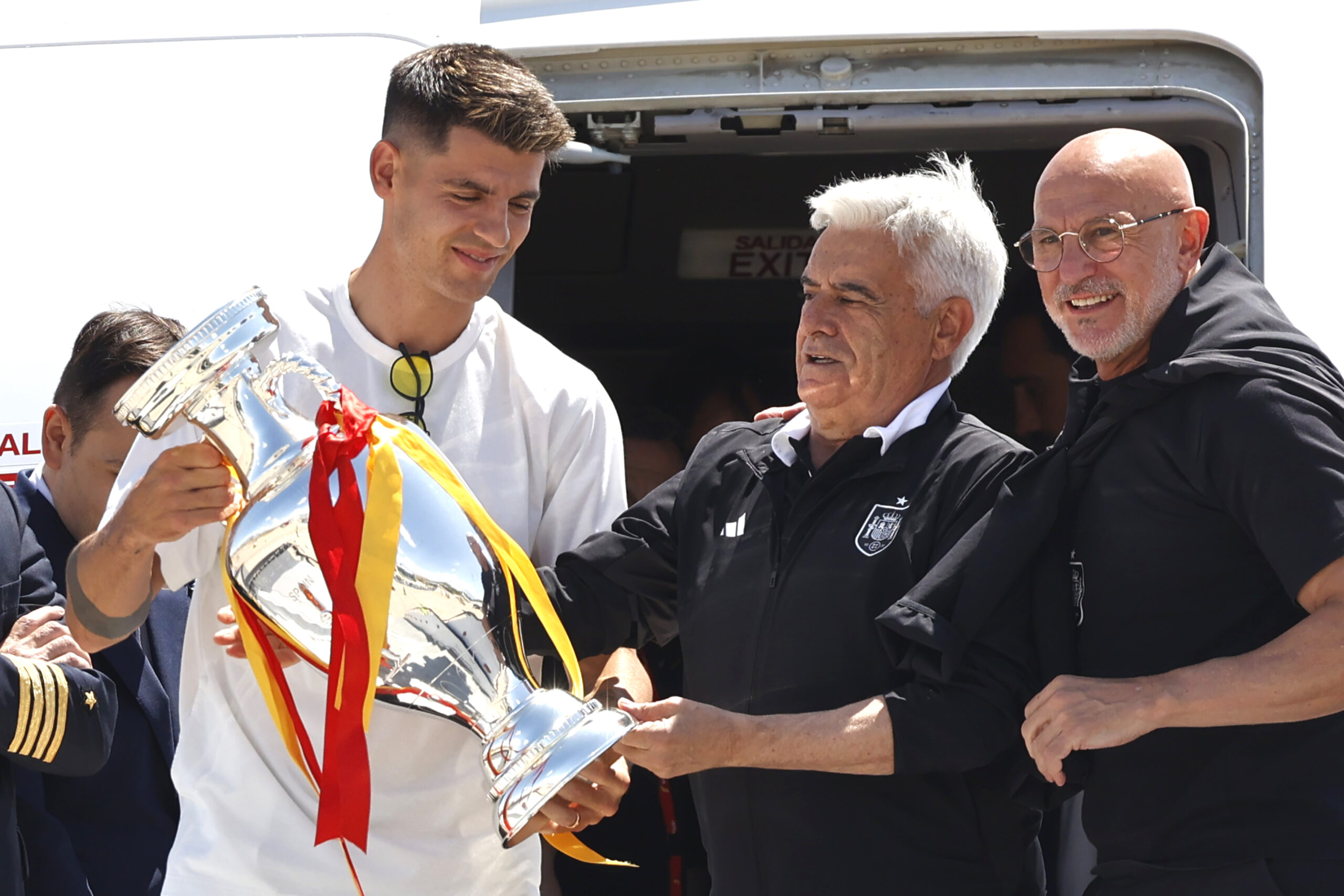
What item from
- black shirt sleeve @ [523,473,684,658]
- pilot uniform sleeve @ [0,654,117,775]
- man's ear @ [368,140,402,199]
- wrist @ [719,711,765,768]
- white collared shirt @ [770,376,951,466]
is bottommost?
pilot uniform sleeve @ [0,654,117,775]

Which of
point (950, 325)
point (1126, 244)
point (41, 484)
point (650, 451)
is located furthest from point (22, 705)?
point (650, 451)

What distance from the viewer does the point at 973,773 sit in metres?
2.29

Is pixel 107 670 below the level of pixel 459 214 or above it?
below

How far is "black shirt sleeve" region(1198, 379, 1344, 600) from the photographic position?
1868 millimetres

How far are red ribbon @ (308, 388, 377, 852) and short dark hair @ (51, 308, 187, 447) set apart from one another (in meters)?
1.21

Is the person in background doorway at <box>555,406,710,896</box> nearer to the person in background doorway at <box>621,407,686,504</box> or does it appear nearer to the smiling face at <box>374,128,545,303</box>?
the person in background doorway at <box>621,407,686,504</box>

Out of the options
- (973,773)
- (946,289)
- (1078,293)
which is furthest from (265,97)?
(973,773)

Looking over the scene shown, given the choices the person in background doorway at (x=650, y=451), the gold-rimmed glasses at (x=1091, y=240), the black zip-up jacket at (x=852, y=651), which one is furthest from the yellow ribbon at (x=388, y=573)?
the person in background doorway at (x=650, y=451)

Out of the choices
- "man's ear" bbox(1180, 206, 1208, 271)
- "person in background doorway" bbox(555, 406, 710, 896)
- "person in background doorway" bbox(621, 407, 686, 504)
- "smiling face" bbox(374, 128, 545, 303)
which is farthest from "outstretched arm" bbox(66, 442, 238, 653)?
"person in background doorway" bbox(621, 407, 686, 504)

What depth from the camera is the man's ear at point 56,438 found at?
3.19 meters

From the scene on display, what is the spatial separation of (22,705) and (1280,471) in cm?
206

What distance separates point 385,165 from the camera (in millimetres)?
2557

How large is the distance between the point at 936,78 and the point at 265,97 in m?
1.52

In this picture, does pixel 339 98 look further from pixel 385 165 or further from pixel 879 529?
pixel 879 529
